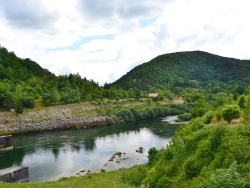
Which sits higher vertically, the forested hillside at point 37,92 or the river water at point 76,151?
the forested hillside at point 37,92

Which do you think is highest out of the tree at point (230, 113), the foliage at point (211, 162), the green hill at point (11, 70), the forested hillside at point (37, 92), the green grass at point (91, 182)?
the green hill at point (11, 70)

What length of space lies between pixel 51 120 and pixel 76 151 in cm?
3942

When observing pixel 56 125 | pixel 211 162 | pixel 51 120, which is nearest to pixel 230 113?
pixel 211 162

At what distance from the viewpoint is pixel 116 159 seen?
51.2m

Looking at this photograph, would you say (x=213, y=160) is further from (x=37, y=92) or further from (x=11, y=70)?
(x=11, y=70)

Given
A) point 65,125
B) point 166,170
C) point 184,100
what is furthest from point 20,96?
point 166,170

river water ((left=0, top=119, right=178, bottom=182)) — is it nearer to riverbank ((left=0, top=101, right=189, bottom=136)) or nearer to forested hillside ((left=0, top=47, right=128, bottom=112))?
riverbank ((left=0, top=101, right=189, bottom=136))

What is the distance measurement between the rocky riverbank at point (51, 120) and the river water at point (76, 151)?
6.22 meters

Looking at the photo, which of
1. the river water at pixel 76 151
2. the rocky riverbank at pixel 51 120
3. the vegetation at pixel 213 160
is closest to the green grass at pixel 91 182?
the river water at pixel 76 151

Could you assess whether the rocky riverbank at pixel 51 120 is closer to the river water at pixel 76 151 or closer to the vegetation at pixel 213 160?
the river water at pixel 76 151

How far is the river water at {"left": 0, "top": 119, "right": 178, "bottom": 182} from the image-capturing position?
153 feet

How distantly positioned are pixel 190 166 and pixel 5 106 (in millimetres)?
89610

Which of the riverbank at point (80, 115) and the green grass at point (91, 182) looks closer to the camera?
the green grass at point (91, 182)

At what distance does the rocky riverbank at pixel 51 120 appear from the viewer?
286 feet
